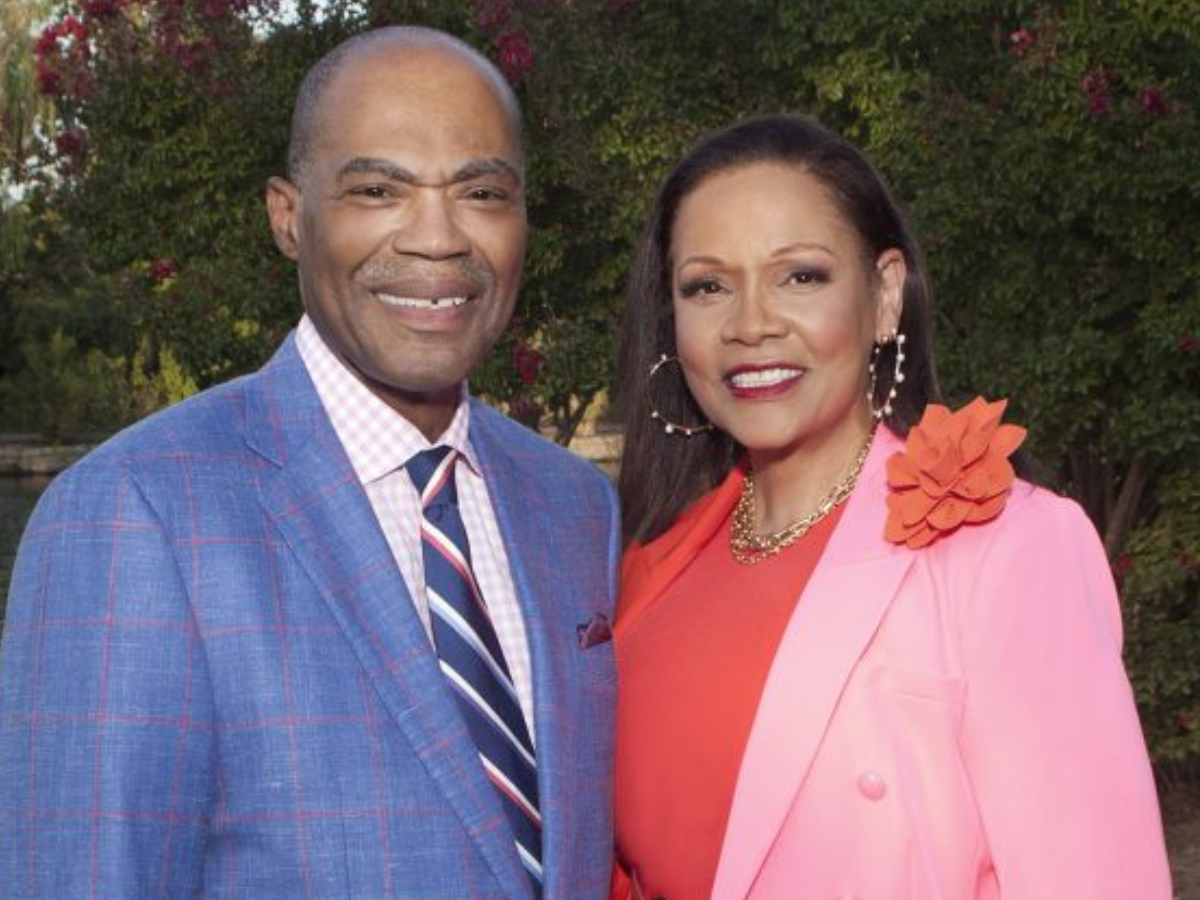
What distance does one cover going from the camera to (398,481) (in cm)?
266

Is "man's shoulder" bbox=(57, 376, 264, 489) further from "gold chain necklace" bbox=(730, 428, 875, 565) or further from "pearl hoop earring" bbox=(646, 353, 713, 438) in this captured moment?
"pearl hoop earring" bbox=(646, 353, 713, 438)

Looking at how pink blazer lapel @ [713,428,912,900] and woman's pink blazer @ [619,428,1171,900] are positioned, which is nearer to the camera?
woman's pink blazer @ [619,428,1171,900]

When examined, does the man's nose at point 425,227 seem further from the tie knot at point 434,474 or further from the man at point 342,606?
the tie knot at point 434,474

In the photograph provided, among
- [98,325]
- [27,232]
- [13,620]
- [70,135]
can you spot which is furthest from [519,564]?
[98,325]

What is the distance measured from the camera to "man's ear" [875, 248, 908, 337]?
3217mm

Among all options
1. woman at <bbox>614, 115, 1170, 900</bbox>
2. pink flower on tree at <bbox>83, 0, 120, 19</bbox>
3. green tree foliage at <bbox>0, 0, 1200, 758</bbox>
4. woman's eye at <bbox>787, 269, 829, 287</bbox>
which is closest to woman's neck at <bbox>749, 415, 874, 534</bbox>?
woman at <bbox>614, 115, 1170, 900</bbox>

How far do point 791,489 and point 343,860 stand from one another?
3.98 feet

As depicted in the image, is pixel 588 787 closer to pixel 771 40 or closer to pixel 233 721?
pixel 233 721

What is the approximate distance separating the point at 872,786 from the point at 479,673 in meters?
0.61

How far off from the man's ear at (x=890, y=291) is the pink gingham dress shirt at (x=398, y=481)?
2.80ft

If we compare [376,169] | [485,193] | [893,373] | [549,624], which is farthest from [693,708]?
[376,169]

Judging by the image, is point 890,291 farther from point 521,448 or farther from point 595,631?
point 595,631

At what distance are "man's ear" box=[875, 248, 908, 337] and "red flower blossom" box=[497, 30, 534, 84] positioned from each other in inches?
176

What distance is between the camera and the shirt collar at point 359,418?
8.66 ft
